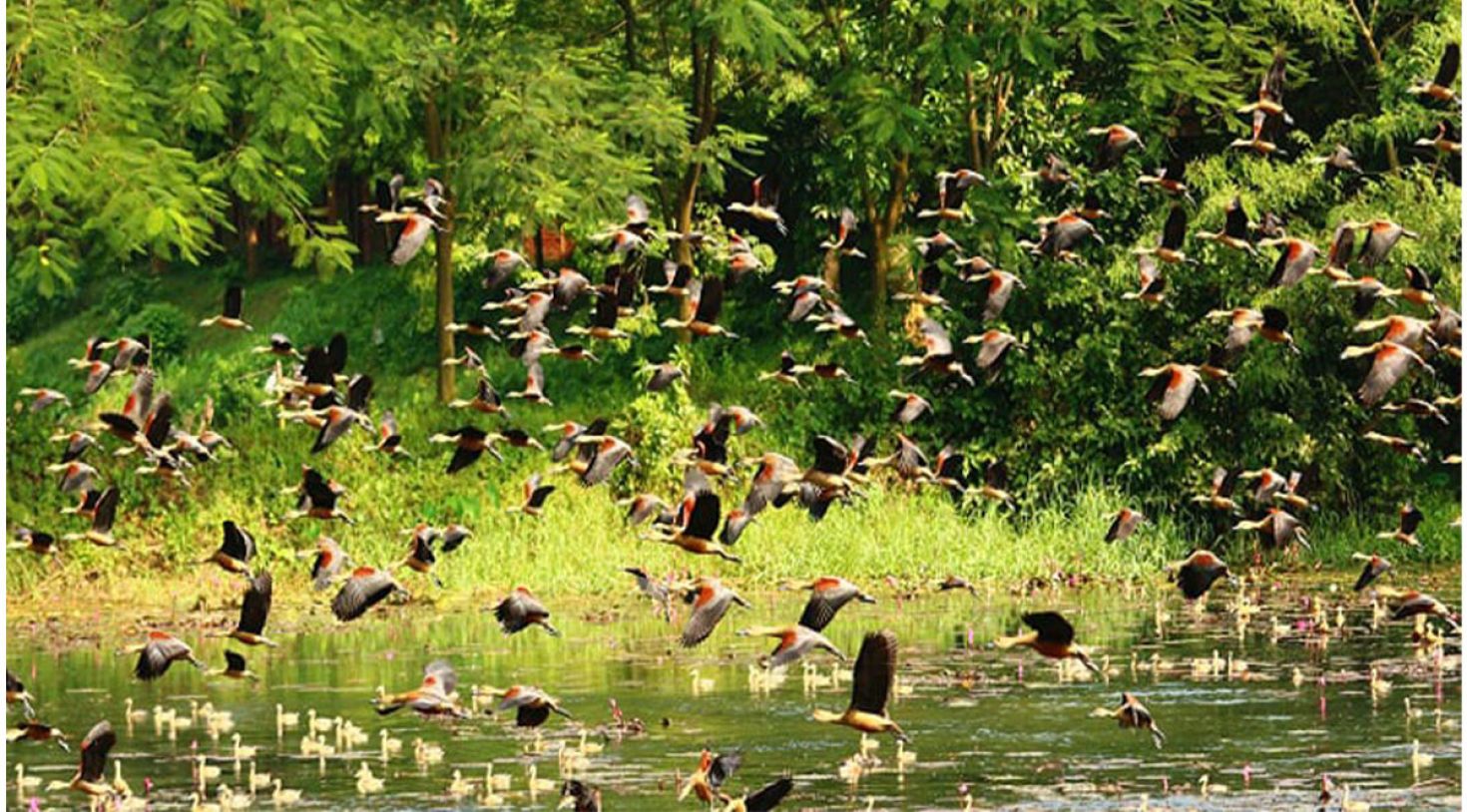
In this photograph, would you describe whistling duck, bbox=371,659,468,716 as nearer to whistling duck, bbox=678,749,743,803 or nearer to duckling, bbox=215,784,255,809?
duckling, bbox=215,784,255,809

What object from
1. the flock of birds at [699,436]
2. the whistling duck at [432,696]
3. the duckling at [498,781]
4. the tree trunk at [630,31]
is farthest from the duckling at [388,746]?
the tree trunk at [630,31]

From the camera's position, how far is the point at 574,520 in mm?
29031

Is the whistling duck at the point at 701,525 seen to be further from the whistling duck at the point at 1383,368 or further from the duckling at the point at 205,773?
the whistling duck at the point at 1383,368

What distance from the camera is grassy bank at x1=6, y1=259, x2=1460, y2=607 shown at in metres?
28.1

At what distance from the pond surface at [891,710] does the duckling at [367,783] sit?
0.09m

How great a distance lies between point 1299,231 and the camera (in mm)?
29719

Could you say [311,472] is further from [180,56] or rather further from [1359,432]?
[1359,432]

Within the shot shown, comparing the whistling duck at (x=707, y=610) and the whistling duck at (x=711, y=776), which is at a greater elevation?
the whistling duck at (x=707, y=610)

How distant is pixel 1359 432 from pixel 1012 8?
20.0 ft

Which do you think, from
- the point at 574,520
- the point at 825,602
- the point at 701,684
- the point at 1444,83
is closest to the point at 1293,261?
the point at 1444,83

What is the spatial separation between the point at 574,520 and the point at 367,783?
43.2 ft

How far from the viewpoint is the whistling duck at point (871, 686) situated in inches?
516

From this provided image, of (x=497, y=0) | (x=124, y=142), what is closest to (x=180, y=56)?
(x=124, y=142)

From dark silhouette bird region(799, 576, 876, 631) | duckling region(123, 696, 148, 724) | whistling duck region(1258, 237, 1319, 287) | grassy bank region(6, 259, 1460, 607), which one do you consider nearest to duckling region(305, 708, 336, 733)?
duckling region(123, 696, 148, 724)
